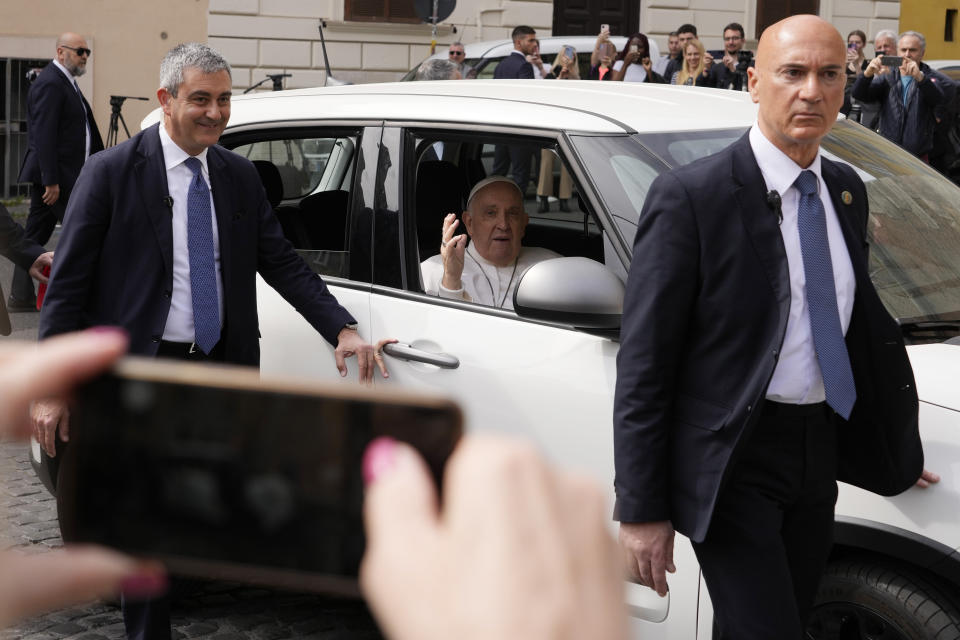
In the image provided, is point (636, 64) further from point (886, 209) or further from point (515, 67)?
point (886, 209)

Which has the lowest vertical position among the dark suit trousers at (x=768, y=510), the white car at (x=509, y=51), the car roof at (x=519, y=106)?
the dark suit trousers at (x=768, y=510)

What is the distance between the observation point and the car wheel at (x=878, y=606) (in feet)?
9.61

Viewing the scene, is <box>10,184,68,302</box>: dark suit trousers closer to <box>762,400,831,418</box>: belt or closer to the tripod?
the tripod

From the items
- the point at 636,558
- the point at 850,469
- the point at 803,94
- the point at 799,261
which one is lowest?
the point at 636,558

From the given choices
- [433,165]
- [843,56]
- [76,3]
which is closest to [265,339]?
[433,165]

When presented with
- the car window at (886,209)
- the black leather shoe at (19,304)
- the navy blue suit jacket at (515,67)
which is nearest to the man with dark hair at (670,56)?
the navy blue suit jacket at (515,67)

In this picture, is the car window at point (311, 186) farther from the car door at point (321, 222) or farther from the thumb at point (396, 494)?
the thumb at point (396, 494)

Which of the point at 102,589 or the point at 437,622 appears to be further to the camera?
the point at 102,589

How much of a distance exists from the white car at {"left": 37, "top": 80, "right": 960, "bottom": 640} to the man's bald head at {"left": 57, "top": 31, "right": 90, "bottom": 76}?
657cm

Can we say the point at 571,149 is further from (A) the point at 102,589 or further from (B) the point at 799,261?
(A) the point at 102,589

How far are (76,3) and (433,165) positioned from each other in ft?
48.6

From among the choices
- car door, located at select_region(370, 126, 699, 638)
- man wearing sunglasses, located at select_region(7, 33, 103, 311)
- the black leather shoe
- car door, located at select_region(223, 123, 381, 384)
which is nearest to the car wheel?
car door, located at select_region(370, 126, 699, 638)

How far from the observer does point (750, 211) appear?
8.75ft

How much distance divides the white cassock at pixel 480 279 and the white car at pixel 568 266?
0.16ft
